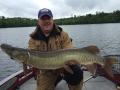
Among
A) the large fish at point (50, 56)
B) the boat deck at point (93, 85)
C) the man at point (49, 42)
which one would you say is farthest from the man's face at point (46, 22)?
the boat deck at point (93, 85)

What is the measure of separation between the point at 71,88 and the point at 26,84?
5.38ft

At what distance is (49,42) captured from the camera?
11.9 ft

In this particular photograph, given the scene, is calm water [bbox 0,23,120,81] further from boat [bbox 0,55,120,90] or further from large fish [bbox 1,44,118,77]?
boat [bbox 0,55,120,90]

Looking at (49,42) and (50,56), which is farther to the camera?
(49,42)

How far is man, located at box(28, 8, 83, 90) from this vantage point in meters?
3.54

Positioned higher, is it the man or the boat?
the man

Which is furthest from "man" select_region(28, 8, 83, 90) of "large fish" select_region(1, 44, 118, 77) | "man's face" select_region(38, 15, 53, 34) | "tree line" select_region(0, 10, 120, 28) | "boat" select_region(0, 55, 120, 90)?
"tree line" select_region(0, 10, 120, 28)

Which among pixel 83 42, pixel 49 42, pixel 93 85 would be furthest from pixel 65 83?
pixel 83 42

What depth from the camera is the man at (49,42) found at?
354cm

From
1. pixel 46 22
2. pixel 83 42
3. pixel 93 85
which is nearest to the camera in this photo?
pixel 46 22

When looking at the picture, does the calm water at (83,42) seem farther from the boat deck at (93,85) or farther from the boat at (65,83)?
the boat deck at (93,85)

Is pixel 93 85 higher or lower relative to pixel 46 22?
lower

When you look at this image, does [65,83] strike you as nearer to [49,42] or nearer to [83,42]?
[49,42]

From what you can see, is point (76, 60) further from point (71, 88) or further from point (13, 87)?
point (13, 87)
